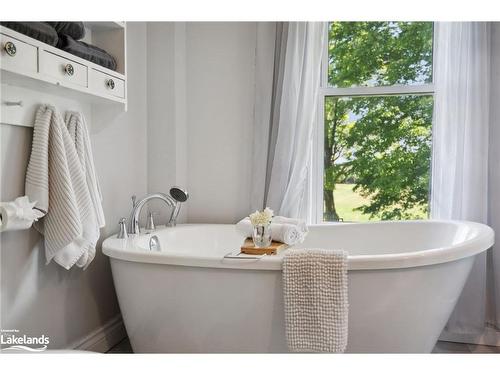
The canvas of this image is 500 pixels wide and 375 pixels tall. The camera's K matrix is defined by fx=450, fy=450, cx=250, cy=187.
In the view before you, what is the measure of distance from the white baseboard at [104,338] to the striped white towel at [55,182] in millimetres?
596

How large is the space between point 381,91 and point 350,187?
0.63 metres

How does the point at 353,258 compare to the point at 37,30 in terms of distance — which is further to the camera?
the point at 353,258

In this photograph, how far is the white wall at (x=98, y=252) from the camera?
1710 millimetres

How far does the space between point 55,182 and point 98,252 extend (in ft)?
2.21

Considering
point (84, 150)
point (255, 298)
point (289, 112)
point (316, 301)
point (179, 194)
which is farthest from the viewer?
point (289, 112)

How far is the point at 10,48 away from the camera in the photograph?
4.67 ft

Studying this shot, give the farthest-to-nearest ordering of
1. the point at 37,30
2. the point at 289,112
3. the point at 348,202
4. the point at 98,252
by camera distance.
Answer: the point at 348,202 → the point at 289,112 → the point at 98,252 → the point at 37,30

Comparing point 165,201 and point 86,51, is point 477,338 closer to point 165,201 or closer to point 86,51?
point 165,201

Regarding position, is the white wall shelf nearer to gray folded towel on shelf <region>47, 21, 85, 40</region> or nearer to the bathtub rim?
gray folded towel on shelf <region>47, 21, 85, 40</region>

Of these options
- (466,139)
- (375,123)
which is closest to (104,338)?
(375,123)

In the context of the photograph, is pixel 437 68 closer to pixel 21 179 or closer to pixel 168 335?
pixel 168 335

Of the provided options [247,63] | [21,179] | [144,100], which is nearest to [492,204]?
[247,63]

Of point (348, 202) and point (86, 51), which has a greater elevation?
point (86, 51)
